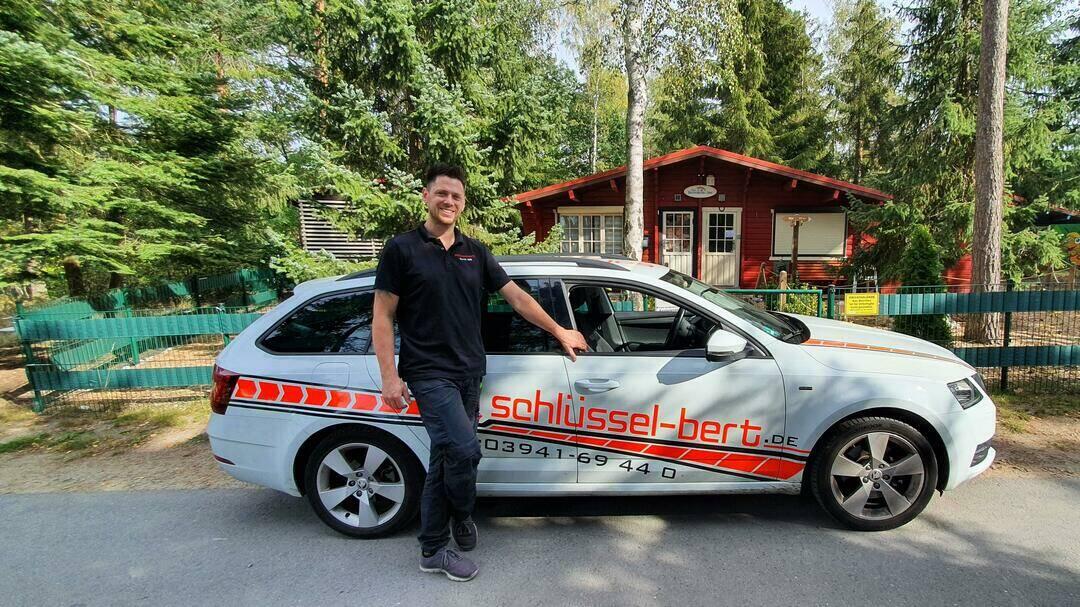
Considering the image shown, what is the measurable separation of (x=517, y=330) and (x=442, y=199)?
0.91m

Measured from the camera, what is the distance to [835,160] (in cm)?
2448

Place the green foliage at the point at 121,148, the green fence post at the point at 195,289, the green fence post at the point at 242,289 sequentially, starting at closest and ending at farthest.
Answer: the green foliage at the point at 121,148
the green fence post at the point at 195,289
the green fence post at the point at 242,289

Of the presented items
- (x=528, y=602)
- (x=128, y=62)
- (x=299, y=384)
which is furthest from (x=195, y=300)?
(x=528, y=602)

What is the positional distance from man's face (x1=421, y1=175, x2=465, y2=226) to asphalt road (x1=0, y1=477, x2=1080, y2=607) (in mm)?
1842

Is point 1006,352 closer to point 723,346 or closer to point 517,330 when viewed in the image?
point 723,346

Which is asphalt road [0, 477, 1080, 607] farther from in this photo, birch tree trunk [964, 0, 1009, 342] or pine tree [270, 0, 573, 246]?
birch tree trunk [964, 0, 1009, 342]

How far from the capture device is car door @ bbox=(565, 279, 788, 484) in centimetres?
295

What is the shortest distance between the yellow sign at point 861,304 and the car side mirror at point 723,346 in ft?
11.0

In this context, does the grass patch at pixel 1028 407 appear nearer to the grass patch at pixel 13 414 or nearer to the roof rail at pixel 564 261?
the roof rail at pixel 564 261

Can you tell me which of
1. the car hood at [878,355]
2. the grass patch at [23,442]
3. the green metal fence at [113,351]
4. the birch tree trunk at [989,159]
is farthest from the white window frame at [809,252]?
the grass patch at [23,442]

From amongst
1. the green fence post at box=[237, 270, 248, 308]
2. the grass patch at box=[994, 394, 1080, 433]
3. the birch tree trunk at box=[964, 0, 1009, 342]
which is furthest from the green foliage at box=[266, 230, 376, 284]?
the birch tree trunk at box=[964, 0, 1009, 342]

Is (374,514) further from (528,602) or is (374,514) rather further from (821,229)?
(821,229)

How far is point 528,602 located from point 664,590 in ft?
2.17

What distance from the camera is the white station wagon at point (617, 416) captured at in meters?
2.94
